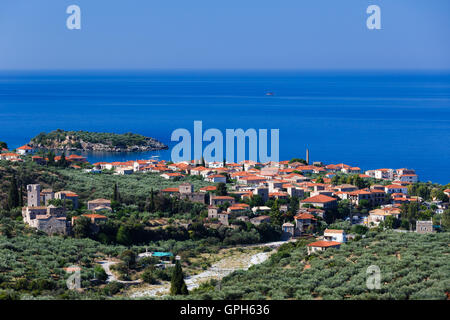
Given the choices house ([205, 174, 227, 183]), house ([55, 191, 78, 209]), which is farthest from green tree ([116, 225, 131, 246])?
house ([205, 174, 227, 183])

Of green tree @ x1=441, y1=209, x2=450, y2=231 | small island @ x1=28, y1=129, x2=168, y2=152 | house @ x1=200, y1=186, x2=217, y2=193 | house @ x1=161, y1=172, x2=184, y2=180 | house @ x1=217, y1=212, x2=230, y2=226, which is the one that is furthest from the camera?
small island @ x1=28, y1=129, x2=168, y2=152

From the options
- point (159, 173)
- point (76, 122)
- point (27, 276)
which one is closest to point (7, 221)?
point (27, 276)

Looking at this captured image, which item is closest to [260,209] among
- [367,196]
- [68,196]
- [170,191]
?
[170,191]

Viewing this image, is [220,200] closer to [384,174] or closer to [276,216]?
[276,216]

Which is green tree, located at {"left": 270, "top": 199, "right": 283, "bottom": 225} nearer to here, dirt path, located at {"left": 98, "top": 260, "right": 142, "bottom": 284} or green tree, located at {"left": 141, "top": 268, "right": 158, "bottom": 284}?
dirt path, located at {"left": 98, "top": 260, "right": 142, "bottom": 284}

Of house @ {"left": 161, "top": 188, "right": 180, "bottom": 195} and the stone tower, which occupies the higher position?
the stone tower

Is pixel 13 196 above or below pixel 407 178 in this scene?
above
